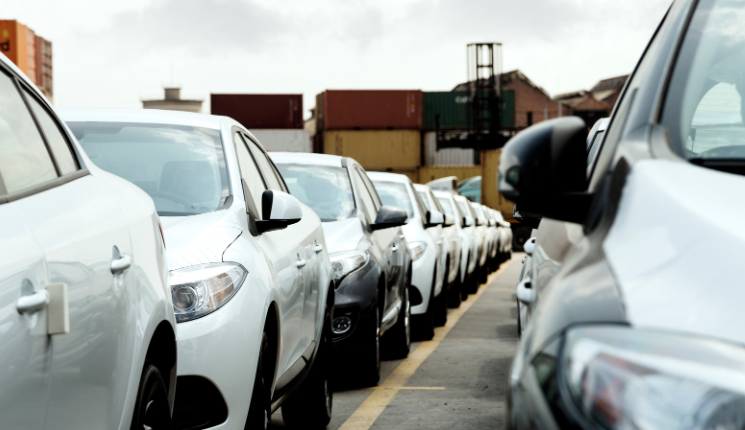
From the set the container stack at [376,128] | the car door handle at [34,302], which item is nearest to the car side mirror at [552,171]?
the car door handle at [34,302]

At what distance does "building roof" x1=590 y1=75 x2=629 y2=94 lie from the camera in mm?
91675

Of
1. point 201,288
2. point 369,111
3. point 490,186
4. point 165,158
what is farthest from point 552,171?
point 369,111

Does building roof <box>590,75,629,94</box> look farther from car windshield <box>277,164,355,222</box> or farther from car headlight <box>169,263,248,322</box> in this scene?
car headlight <box>169,263,248,322</box>

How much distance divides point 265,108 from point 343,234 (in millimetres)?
48739

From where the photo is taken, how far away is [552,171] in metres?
1.89

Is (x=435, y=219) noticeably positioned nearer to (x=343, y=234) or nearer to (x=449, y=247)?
(x=449, y=247)

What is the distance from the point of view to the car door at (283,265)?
421cm

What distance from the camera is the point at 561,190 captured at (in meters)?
1.89

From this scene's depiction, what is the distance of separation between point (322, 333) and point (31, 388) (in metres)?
3.50

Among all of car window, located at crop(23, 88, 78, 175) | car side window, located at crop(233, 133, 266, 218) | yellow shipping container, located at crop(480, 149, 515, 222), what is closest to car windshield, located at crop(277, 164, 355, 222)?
car side window, located at crop(233, 133, 266, 218)

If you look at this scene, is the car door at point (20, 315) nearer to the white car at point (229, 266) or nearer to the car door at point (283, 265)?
the white car at point (229, 266)

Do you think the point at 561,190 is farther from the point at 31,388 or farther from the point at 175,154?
the point at 175,154

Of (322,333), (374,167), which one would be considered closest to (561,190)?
(322,333)

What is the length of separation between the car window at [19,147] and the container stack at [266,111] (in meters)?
51.6
